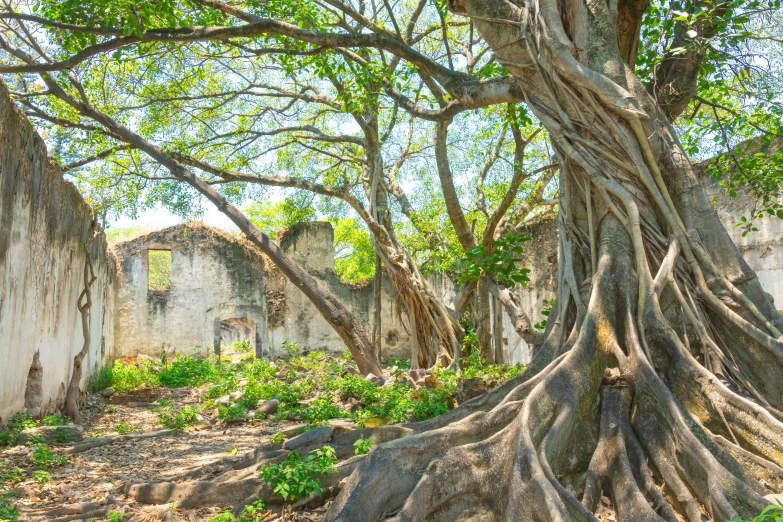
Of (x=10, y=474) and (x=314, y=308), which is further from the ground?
(x=314, y=308)

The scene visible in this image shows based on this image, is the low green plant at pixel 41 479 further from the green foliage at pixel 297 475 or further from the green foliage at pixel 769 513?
the green foliage at pixel 769 513

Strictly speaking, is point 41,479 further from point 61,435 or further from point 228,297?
point 228,297

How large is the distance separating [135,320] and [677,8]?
47.1 feet

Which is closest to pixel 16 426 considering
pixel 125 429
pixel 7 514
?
pixel 125 429

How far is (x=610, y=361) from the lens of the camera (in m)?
3.57

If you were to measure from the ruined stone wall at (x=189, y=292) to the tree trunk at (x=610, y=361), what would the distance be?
12877 mm

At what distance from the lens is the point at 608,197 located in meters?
4.07

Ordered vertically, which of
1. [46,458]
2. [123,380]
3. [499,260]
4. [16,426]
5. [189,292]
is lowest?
[46,458]

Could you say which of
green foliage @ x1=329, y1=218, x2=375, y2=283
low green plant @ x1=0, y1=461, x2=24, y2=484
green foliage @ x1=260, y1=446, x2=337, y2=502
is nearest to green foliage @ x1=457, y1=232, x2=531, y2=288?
green foliage @ x1=260, y1=446, x2=337, y2=502

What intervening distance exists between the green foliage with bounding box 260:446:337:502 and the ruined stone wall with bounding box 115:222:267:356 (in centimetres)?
1328

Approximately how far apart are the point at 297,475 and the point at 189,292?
549 inches

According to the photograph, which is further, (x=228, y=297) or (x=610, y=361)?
(x=228, y=297)

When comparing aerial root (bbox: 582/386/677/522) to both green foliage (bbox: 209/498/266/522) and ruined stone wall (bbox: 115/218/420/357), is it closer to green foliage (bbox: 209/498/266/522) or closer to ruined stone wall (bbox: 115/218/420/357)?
green foliage (bbox: 209/498/266/522)

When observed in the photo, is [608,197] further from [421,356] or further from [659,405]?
[421,356]
